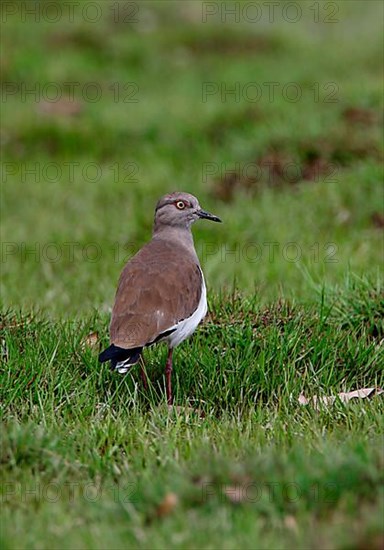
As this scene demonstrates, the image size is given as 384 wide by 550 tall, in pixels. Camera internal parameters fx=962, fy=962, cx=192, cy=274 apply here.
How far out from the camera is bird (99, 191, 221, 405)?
14.8ft

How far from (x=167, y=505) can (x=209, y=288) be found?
9.48ft

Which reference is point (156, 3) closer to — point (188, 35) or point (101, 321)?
point (188, 35)

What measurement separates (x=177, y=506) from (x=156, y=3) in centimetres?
1469

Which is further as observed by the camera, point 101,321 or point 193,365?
point 101,321

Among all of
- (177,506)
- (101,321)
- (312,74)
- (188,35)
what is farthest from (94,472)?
(188,35)

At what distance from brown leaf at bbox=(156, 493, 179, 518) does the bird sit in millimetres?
1007

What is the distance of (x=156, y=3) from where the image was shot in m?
17.0

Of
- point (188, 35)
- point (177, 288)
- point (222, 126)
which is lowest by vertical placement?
point (177, 288)

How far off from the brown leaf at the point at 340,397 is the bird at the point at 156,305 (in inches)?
26.6

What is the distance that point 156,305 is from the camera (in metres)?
4.71

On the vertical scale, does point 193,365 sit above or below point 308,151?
below
